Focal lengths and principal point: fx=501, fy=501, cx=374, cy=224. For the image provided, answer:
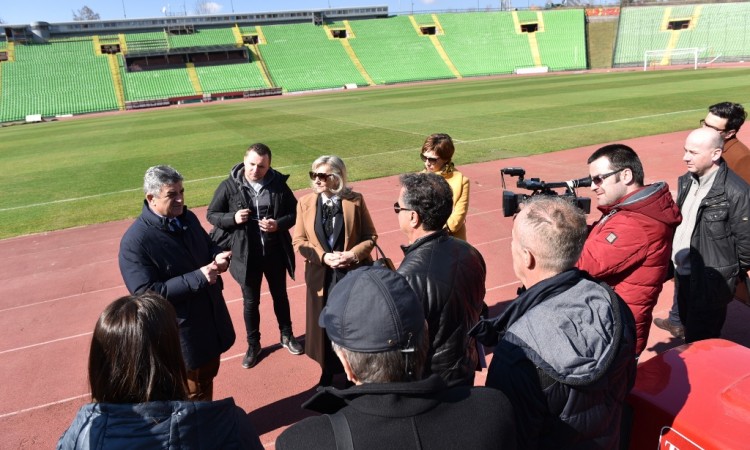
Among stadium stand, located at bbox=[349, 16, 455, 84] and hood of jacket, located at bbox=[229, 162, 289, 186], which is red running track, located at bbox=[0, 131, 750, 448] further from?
stadium stand, located at bbox=[349, 16, 455, 84]

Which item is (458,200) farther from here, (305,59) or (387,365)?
(305,59)

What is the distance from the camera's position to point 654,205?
10.0 feet

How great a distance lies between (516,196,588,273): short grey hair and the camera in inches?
85.0

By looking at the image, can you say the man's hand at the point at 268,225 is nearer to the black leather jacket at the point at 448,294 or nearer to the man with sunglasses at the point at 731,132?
the black leather jacket at the point at 448,294

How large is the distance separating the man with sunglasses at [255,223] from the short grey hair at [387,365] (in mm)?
3219

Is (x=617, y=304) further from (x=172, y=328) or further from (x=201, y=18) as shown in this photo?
(x=201, y=18)

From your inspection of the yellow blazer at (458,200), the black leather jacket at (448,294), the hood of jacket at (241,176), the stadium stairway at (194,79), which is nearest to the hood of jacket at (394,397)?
the black leather jacket at (448,294)

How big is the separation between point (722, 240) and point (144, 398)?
4036 millimetres

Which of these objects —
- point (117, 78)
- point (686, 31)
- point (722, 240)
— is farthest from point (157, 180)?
point (686, 31)

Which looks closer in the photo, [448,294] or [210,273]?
[448,294]

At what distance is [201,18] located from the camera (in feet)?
209

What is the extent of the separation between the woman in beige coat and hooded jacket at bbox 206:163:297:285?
61 centimetres

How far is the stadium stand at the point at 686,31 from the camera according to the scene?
5012cm

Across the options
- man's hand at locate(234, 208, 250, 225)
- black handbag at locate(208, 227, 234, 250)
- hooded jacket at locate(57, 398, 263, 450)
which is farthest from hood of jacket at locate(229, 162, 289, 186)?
hooded jacket at locate(57, 398, 263, 450)
